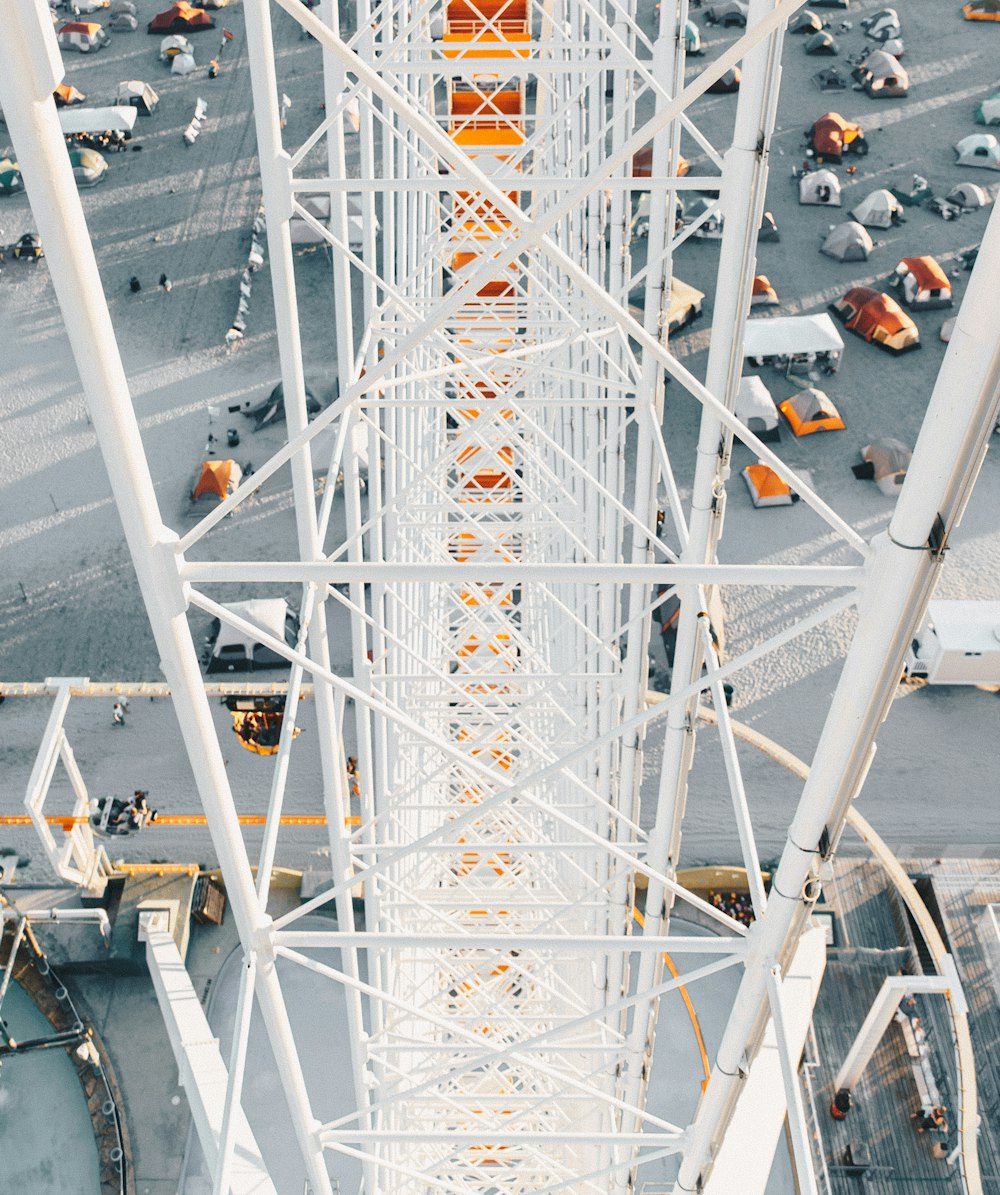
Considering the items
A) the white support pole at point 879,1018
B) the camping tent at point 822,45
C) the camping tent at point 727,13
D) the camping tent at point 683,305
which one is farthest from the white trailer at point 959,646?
the camping tent at point 727,13

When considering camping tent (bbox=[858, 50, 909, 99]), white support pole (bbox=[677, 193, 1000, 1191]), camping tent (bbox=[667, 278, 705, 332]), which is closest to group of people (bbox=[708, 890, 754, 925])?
white support pole (bbox=[677, 193, 1000, 1191])

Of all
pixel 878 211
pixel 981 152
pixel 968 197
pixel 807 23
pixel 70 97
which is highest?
pixel 807 23

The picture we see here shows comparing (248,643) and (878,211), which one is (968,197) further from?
(248,643)

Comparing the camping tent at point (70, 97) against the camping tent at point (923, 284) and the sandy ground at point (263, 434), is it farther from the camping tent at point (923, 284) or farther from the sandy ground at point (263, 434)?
the camping tent at point (923, 284)

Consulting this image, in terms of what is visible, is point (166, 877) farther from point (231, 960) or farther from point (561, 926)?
point (561, 926)

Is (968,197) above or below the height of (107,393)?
above

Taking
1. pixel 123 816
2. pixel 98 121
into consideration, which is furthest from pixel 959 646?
pixel 98 121

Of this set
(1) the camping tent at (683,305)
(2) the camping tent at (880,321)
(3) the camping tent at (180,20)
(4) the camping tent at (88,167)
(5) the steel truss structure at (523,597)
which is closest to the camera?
(5) the steel truss structure at (523,597)
